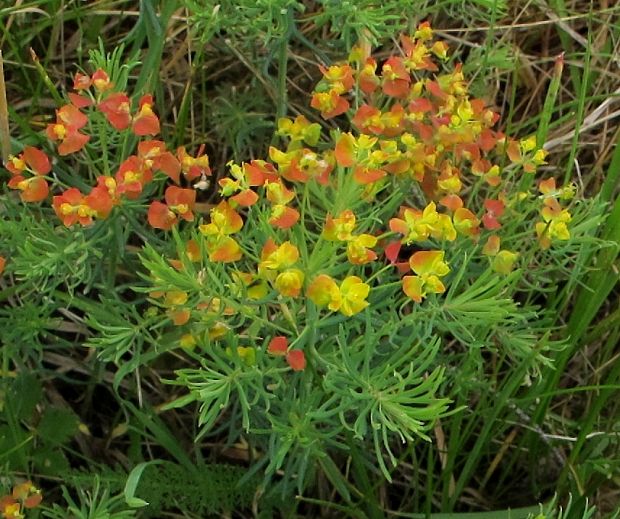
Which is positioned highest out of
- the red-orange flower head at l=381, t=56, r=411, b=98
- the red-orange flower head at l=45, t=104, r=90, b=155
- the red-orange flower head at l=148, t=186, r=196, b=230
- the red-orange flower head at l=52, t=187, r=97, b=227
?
the red-orange flower head at l=381, t=56, r=411, b=98

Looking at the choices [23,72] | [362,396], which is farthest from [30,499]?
[23,72]

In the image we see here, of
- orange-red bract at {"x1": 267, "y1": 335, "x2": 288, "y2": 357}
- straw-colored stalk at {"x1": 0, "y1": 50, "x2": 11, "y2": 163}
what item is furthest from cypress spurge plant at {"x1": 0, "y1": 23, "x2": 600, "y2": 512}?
straw-colored stalk at {"x1": 0, "y1": 50, "x2": 11, "y2": 163}

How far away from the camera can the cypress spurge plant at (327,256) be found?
1.06 meters

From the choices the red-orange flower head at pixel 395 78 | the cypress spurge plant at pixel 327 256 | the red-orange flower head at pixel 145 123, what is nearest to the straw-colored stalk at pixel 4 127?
the cypress spurge plant at pixel 327 256

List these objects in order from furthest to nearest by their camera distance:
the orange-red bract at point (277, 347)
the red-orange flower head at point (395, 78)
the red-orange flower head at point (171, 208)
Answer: the red-orange flower head at point (395, 78), the red-orange flower head at point (171, 208), the orange-red bract at point (277, 347)

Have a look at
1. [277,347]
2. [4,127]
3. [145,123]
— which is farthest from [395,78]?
[4,127]

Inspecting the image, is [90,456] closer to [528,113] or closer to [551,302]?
[551,302]

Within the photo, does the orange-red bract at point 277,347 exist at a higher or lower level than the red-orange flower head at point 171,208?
lower

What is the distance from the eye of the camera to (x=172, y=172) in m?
1.22

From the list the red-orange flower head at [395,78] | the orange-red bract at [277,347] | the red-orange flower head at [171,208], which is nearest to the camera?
the orange-red bract at [277,347]

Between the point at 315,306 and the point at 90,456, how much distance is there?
0.76m

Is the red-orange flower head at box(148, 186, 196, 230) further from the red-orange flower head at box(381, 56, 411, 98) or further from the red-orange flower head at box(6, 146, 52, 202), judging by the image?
the red-orange flower head at box(381, 56, 411, 98)

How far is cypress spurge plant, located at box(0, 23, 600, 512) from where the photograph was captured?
3.47ft

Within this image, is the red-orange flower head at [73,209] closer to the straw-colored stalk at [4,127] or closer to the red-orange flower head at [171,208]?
the red-orange flower head at [171,208]
